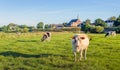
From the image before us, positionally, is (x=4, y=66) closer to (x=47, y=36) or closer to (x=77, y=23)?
(x=47, y=36)

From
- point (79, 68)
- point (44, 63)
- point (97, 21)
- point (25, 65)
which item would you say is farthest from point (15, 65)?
point (97, 21)

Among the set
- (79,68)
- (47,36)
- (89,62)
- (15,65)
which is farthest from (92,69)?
(47,36)

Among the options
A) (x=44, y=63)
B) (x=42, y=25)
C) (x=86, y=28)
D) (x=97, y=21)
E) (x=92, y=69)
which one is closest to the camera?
(x=92, y=69)

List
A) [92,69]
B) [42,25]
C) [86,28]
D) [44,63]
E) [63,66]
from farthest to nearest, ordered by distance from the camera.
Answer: [42,25] → [86,28] → [44,63] → [63,66] → [92,69]

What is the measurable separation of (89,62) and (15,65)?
4402mm

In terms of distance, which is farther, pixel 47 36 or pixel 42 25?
pixel 42 25

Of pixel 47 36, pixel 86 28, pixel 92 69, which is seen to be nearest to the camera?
pixel 92 69

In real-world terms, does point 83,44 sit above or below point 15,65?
above

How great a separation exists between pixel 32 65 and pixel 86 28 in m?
77.1

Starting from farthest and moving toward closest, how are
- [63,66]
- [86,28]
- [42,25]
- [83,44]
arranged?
[42,25], [86,28], [83,44], [63,66]

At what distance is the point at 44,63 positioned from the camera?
15.3 meters

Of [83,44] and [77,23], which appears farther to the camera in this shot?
[77,23]

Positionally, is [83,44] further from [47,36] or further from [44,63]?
[47,36]

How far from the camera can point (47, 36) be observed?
36000 millimetres
